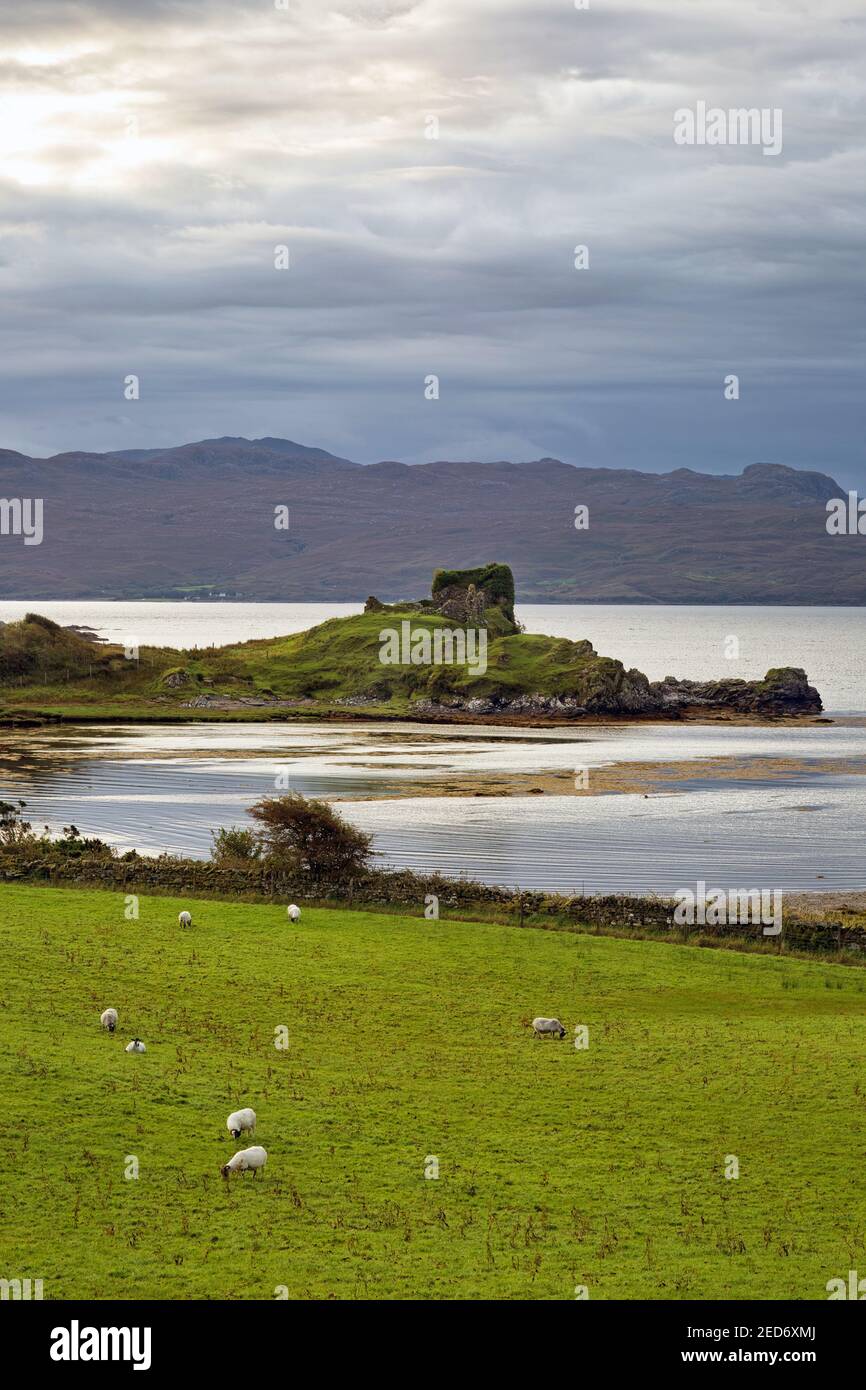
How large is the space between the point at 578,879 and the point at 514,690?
111 m

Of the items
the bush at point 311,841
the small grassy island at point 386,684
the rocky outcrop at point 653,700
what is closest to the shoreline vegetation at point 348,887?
the bush at point 311,841

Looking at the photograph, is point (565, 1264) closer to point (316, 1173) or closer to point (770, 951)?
point (316, 1173)

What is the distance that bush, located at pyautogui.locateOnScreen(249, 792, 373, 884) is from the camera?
5994 centimetres

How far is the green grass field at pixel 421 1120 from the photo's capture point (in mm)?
21500

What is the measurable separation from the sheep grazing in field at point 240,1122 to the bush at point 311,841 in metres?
32.6

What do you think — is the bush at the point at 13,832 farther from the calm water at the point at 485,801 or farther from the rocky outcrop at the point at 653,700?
the rocky outcrop at the point at 653,700

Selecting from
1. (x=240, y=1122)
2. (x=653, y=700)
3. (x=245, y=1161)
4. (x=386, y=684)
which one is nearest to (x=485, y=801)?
(x=240, y=1122)

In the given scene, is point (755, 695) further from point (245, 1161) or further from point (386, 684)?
point (245, 1161)

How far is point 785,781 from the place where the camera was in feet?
364

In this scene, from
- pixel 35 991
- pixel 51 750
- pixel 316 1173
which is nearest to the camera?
pixel 316 1173

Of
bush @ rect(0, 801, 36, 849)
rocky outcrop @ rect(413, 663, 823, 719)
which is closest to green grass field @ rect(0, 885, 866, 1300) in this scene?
bush @ rect(0, 801, 36, 849)

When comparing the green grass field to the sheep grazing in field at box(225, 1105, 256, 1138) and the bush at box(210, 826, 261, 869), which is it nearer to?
the sheep grazing in field at box(225, 1105, 256, 1138)

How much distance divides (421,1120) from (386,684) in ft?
504
